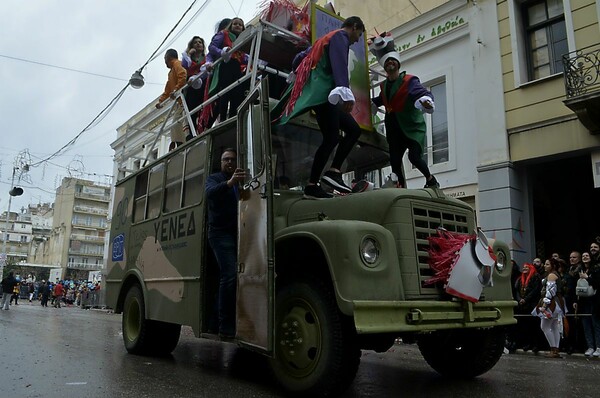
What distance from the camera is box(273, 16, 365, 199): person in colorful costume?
5.19 m

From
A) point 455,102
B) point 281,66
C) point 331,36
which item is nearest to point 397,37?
point 455,102

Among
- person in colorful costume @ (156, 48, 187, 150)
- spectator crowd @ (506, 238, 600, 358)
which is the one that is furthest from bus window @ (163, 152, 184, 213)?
spectator crowd @ (506, 238, 600, 358)

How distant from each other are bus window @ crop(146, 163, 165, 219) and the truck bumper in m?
4.04

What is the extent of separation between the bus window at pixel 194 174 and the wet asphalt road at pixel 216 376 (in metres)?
1.96

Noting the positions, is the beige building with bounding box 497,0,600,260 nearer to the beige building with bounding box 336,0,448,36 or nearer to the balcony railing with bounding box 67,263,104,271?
the beige building with bounding box 336,0,448,36

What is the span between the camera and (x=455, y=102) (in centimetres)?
1358

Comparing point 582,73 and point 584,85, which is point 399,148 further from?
point 582,73

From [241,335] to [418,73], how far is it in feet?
38.1

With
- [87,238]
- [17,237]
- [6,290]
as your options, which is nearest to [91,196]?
[87,238]

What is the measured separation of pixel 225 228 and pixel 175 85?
3443 mm

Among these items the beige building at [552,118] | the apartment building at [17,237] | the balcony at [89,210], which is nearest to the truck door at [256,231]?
the beige building at [552,118]

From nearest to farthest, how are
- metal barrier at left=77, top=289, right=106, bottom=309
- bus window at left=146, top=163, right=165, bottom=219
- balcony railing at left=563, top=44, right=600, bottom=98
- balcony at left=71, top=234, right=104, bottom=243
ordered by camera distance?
1. bus window at left=146, top=163, right=165, bottom=219
2. balcony railing at left=563, top=44, right=600, bottom=98
3. metal barrier at left=77, top=289, right=106, bottom=309
4. balcony at left=71, top=234, right=104, bottom=243

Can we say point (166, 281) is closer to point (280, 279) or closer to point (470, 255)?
point (280, 279)

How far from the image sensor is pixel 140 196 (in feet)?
25.5
